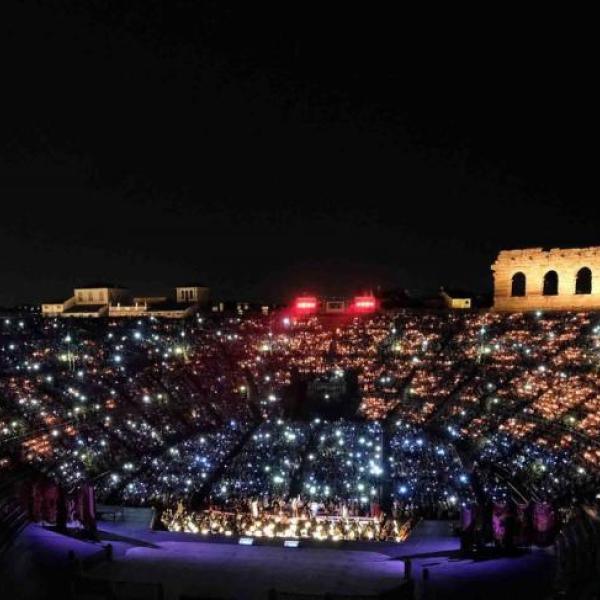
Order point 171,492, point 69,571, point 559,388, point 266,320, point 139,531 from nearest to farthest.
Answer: point 69,571 < point 139,531 < point 171,492 < point 559,388 < point 266,320

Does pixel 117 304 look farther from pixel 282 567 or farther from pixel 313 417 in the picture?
pixel 282 567

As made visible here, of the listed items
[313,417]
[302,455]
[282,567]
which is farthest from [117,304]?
[282,567]

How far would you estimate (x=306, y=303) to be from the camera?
67.8 meters

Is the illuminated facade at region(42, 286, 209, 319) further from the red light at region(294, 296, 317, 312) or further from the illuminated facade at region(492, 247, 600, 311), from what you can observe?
the illuminated facade at region(492, 247, 600, 311)

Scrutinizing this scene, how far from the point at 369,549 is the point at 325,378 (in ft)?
87.5

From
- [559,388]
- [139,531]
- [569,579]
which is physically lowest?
[139,531]

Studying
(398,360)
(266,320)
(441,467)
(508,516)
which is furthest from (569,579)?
(266,320)

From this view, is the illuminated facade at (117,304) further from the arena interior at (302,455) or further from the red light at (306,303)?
the arena interior at (302,455)

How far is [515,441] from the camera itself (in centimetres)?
3328

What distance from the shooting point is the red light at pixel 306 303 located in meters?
66.9

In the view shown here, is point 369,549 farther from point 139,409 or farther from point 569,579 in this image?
point 139,409

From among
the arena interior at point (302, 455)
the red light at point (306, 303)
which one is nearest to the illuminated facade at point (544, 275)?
the arena interior at point (302, 455)

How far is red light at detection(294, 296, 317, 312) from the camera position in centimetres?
6688

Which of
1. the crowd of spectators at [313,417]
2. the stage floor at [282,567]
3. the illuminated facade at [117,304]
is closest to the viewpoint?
the stage floor at [282,567]
